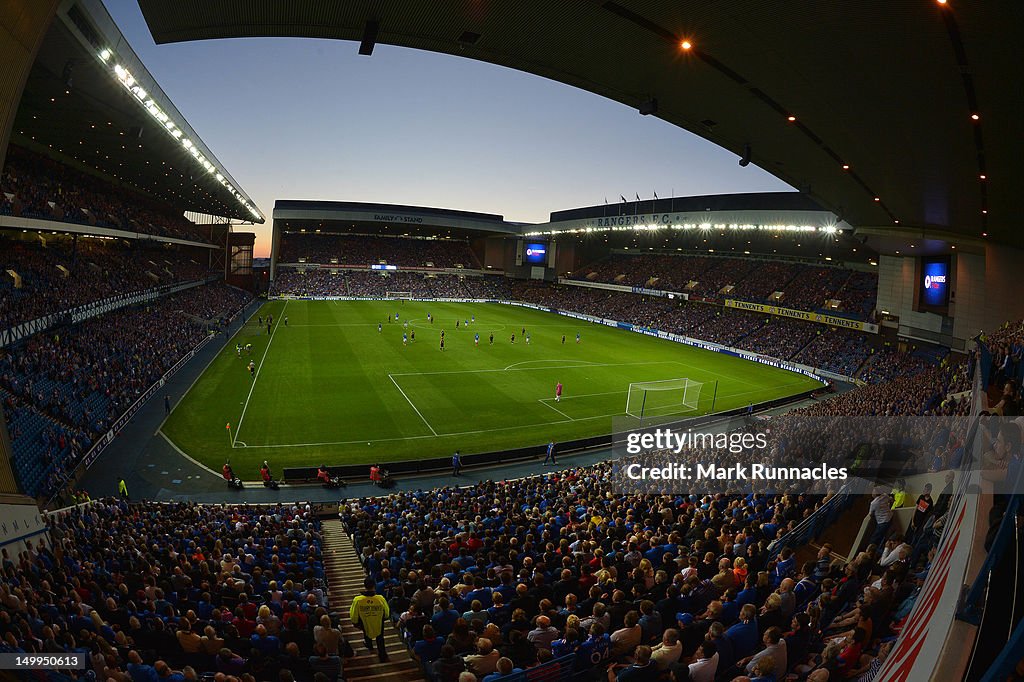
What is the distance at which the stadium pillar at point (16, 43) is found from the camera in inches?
394

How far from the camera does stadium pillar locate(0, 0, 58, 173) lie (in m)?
10.0

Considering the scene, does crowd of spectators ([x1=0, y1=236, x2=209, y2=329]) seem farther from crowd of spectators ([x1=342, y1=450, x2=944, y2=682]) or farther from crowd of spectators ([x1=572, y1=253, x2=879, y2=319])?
crowd of spectators ([x1=572, y1=253, x2=879, y2=319])

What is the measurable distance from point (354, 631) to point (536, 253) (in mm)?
82673

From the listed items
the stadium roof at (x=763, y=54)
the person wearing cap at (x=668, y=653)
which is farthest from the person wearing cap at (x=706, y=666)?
the stadium roof at (x=763, y=54)

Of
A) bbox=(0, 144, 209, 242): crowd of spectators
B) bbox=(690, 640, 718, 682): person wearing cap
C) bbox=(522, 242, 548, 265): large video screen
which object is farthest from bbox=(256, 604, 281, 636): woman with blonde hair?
bbox=(522, 242, 548, 265): large video screen

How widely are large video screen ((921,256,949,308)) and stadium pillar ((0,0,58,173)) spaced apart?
4051 cm

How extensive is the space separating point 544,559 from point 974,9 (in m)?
9.71

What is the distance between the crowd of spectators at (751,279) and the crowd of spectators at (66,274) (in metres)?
55.4

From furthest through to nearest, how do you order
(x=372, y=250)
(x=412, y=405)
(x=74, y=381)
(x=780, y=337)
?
(x=372, y=250) < (x=780, y=337) < (x=412, y=405) < (x=74, y=381)

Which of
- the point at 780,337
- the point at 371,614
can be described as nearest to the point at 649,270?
the point at 780,337

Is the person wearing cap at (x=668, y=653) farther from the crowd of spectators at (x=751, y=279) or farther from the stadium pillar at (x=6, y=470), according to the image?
the crowd of spectators at (x=751, y=279)

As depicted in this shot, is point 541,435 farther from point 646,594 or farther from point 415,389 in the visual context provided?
point 646,594

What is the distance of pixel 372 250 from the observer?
303 feet

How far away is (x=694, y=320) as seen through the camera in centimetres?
5875
